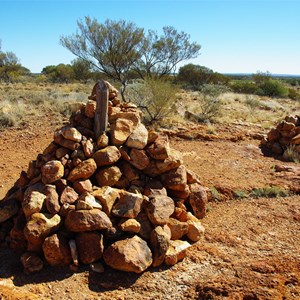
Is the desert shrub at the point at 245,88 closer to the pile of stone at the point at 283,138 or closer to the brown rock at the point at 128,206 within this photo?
the pile of stone at the point at 283,138

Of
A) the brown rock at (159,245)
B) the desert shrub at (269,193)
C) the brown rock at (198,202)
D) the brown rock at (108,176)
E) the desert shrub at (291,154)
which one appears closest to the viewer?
the brown rock at (159,245)

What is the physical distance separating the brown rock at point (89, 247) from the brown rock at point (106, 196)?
1.26ft

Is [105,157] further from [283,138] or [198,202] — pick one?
[283,138]

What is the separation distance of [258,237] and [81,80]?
105 feet

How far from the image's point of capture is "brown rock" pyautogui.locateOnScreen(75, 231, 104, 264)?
13.2ft

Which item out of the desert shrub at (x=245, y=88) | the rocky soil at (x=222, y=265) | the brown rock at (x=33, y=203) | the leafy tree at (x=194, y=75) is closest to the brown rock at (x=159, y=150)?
the rocky soil at (x=222, y=265)

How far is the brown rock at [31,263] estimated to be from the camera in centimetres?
392

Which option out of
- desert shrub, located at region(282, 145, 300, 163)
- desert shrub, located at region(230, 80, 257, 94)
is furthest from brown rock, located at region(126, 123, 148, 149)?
desert shrub, located at region(230, 80, 257, 94)

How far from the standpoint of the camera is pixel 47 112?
40.3ft

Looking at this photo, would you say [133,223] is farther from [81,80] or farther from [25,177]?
[81,80]

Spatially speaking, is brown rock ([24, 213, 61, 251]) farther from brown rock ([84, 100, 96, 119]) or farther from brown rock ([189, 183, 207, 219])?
brown rock ([189, 183, 207, 219])

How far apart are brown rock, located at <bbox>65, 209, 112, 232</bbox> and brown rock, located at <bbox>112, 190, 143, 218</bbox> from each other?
0.83ft

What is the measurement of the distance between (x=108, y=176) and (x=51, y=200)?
0.87 m

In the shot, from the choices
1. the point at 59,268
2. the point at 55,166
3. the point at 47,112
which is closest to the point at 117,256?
the point at 59,268
